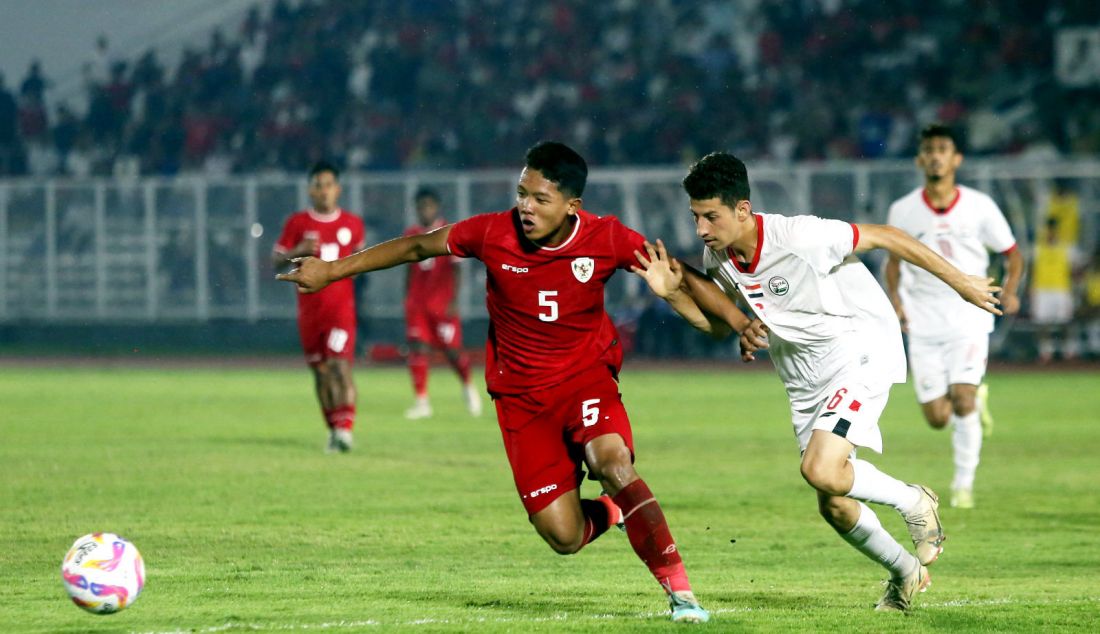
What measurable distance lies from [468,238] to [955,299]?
490 cm

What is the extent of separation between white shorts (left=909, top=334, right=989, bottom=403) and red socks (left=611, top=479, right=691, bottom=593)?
469cm

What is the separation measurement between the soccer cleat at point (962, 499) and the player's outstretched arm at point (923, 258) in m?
3.90

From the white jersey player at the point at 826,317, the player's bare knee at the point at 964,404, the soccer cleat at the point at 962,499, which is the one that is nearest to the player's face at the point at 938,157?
the player's bare knee at the point at 964,404

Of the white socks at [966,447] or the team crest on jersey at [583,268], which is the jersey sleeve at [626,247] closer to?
the team crest on jersey at [583,268]

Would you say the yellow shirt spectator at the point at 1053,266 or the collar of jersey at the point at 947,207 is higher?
the collar of jersey at the point at 947,207

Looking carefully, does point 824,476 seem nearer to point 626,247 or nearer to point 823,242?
point 823,242

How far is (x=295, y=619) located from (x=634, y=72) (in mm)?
26368

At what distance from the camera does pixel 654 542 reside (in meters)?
6.46

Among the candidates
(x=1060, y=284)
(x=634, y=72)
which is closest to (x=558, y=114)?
(x=634, y=72)

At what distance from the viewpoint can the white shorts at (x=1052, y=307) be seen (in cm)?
2530

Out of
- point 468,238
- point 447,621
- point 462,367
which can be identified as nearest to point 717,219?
point 468,238

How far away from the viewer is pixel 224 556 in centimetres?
845

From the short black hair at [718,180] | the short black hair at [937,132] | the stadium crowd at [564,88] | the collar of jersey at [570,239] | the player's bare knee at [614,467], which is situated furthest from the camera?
the stadium crowd at [564,88]

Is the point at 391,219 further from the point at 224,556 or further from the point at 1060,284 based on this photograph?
the point at 224,556
